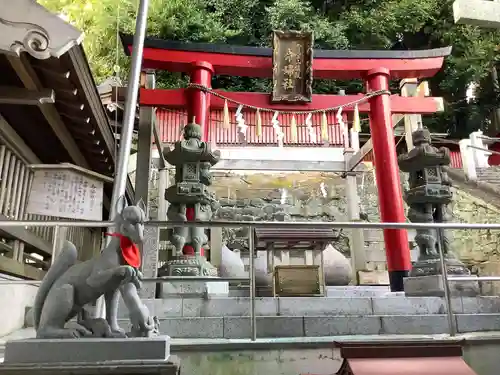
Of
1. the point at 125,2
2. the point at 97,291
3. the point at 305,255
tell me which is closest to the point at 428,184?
the point at 305,255

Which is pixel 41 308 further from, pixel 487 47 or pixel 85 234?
pixel 487 47

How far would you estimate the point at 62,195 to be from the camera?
615 cm

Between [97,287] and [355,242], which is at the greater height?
[355,242]

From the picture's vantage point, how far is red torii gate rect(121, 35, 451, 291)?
27.4 ft

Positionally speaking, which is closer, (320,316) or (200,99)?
(320,316)

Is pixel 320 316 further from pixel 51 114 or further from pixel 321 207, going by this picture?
pixel 321 207

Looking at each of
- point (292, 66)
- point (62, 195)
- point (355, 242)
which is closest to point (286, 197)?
point (355, 242)

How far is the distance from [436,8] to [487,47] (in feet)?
9.71

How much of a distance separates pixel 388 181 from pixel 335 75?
9.42ft

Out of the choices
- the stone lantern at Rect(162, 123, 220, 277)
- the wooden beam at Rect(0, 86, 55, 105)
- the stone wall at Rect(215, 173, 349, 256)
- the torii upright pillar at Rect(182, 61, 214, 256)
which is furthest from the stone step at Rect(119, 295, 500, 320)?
the stone wall at Rect(215, 173, 349, 256)

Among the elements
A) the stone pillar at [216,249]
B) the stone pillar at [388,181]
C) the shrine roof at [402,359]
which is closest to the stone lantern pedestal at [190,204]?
the stone pillar at [216,249]

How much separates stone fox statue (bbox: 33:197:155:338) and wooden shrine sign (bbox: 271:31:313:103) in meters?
7.15

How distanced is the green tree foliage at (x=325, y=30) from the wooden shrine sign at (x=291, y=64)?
7.16 metres

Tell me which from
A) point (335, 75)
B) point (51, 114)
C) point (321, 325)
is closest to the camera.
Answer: point (321, 325)
